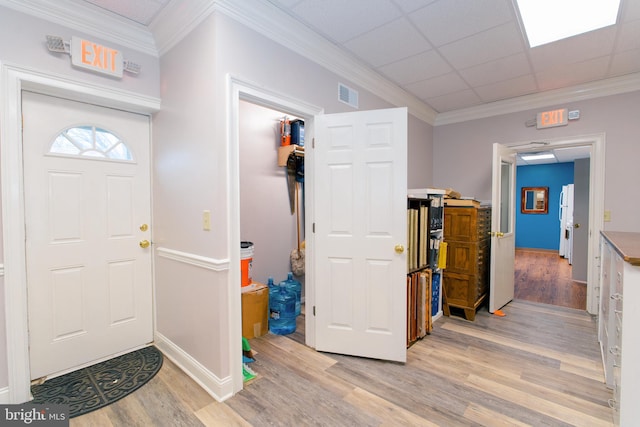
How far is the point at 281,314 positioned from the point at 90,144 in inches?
87.4

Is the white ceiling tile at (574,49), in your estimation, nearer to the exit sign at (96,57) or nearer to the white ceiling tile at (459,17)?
the white ceiling tile at (459,17)

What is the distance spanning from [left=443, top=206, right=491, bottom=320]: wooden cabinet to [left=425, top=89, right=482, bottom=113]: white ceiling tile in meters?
1.44

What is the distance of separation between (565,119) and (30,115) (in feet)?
16.9

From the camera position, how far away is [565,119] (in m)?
3.53

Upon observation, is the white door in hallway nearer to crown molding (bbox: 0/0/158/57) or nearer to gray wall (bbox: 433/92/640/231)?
crown molding (bbox: 0/0/158/57)

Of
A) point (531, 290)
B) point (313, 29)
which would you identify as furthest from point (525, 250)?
point (313, 29)

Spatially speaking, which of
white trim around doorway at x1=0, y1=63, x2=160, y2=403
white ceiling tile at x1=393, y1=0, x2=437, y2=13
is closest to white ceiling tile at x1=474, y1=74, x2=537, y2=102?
white ceiling tile at x1=393, y1=0, x2=437, y2=13

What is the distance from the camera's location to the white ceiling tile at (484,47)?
240 centimetres

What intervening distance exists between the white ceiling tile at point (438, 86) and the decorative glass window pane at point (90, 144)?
9.91ft

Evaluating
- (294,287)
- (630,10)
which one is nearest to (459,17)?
(630,10)

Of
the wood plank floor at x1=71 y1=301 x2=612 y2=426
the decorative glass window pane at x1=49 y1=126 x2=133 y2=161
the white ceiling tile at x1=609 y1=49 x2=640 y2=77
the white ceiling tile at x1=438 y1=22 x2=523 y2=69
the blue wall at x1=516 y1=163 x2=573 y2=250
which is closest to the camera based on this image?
the wood plank floor at x1=71 y1=301 x2=612 y2=426

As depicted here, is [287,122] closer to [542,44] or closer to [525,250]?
[542,44]

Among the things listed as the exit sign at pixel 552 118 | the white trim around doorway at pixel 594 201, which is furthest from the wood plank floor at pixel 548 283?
the exit sign at pixel 552 118

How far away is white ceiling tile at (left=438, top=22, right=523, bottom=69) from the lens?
240 cm
